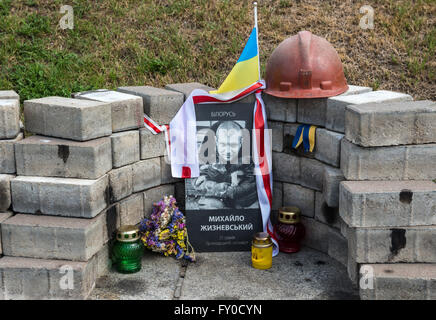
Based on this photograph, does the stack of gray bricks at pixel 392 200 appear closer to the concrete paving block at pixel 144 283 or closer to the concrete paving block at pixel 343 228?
the concrete paving block at pixel 343 228

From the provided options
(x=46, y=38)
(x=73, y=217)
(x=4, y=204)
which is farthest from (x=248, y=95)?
(x=46, y=38)

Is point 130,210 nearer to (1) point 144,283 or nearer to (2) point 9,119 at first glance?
(1) point 144,283

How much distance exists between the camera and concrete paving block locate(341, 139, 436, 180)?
4844 millimetres

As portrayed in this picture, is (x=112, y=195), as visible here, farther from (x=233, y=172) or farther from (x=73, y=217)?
(x=233, y=172)

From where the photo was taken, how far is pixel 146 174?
19.0 ft

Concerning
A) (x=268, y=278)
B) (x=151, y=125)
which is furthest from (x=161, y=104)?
(x=268, y=278)

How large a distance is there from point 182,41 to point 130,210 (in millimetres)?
3722

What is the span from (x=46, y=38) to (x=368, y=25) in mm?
4943

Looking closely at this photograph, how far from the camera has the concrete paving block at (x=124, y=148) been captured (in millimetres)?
5383

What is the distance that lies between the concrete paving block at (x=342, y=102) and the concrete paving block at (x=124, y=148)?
187 cm

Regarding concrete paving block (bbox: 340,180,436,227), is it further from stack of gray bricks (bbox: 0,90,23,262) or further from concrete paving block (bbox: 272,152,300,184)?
stack of gray bricks (bbox: 0,90,23,262)

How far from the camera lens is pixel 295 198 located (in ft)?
19.5

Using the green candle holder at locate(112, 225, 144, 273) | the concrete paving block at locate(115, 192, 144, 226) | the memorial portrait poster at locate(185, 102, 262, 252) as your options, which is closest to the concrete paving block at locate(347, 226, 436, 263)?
the memorial portrait poster at locate(185, 102, 262, 252)

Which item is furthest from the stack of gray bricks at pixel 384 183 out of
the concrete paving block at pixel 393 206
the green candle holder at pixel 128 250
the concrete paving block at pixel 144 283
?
the green candle holder at pixel 128 250
